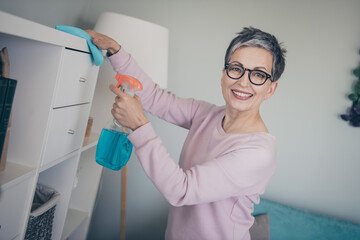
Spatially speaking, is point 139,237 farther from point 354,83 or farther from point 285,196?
point 354,83

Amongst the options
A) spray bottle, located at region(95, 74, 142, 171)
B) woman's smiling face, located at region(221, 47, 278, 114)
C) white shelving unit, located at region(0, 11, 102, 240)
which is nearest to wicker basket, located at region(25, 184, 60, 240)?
white shelving unit, located at region(0, 11, 102, 240)

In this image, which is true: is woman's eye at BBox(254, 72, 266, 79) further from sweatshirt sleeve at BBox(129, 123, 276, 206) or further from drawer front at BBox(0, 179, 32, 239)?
drawer front at BBox(0, 179, 32, 239)

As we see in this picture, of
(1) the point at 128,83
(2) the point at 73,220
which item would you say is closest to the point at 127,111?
(1) the point at 128,83

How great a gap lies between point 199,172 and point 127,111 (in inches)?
11.4

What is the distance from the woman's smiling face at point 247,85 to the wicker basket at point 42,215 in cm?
78

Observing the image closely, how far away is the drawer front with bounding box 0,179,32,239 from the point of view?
790 millimetres

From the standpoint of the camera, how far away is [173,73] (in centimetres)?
193

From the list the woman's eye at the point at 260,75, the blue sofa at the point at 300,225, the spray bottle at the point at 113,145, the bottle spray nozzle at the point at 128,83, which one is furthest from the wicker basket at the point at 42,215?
the blue sofa at the point at 300,225

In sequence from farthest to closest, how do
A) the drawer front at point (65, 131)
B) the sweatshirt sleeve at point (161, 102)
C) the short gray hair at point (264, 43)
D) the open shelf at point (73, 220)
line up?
1. the open shelf at point (73, 220)
2. the sweatshirt sleeve at point (161, 102)
3. the short gray hair at point (264, 43)
4. the drawer front at point (65, 131)

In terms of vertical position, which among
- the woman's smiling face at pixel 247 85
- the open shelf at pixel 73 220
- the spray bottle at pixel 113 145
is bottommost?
the open shelf at pixel 73 220

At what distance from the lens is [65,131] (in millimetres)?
1007

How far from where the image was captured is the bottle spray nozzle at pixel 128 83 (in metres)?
0.89

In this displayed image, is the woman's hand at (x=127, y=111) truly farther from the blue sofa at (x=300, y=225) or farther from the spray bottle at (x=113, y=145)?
the blue sofa at (x=300, y=225)

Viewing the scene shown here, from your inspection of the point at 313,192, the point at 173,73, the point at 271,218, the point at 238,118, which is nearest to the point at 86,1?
the point at 173,73
